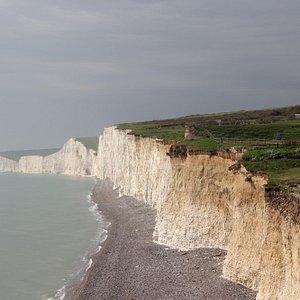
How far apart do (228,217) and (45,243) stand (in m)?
16.2

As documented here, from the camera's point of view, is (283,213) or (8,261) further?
(8,261)

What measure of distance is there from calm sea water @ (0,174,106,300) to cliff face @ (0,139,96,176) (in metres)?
47.5

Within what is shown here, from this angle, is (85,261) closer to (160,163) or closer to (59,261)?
(59,261)

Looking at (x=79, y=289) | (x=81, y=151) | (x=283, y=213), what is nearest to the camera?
(x=283, y=213)

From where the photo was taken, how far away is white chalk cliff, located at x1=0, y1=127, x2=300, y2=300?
17488mm

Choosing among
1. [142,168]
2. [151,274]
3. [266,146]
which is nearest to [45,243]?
[151,274]

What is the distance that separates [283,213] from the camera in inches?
688

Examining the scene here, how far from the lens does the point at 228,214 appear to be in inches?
1151

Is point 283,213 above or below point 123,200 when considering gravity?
above

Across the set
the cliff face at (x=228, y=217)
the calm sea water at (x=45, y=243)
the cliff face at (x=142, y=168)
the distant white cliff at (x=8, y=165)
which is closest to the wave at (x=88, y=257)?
the calm sea water at (x=45, y=243)

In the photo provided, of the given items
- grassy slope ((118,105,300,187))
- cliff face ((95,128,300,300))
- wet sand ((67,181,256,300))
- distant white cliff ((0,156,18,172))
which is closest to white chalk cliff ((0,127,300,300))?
cliff face ((95,128,300,300))

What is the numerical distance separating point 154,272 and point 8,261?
439 inches

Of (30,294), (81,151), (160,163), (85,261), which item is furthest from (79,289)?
(81,151)

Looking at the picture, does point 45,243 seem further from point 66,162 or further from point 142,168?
point 66,162
